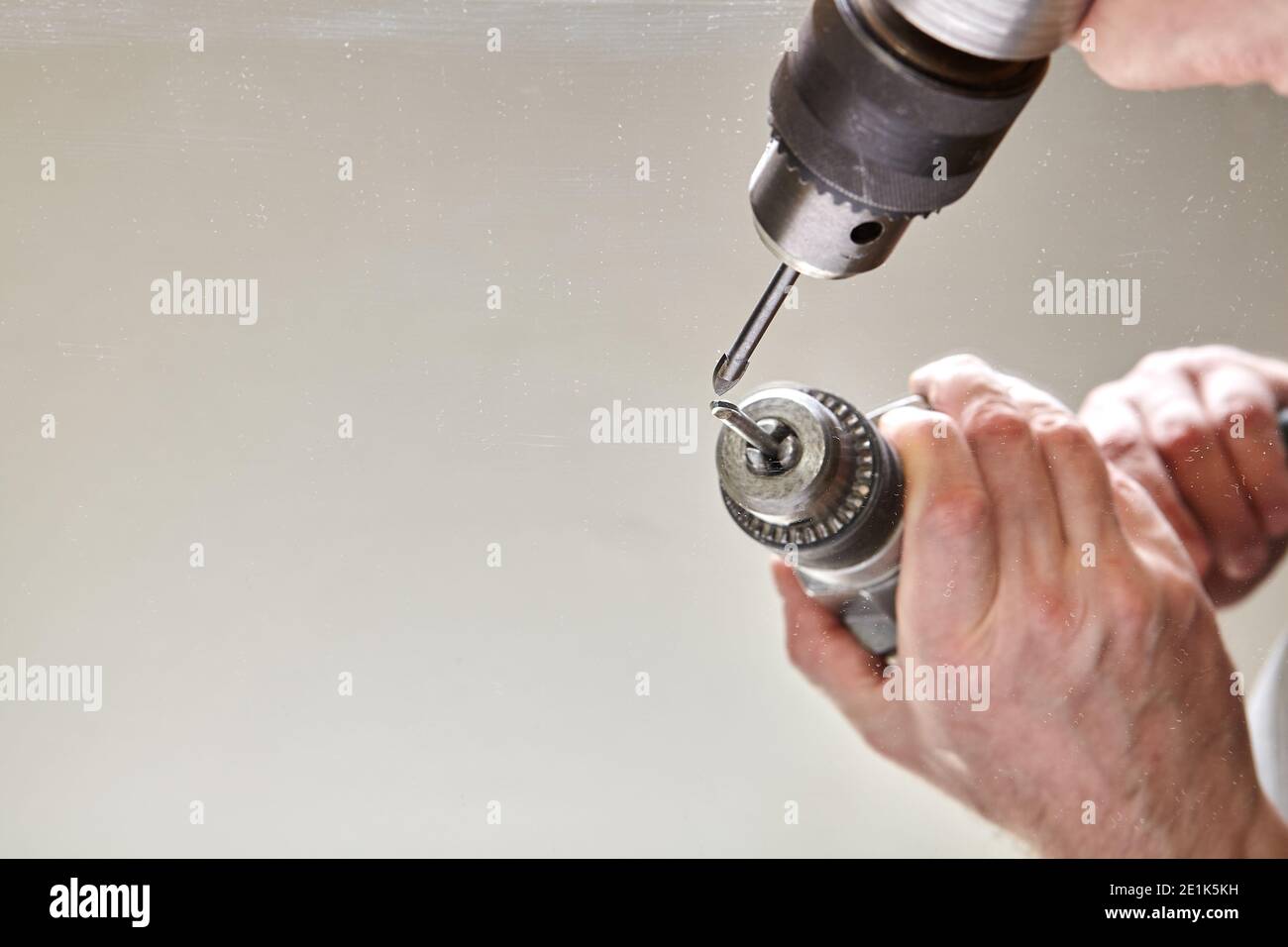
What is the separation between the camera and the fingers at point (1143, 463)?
503mm

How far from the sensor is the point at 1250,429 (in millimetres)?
500

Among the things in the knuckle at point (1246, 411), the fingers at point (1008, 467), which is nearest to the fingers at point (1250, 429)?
the knuckle at point (1246, 411)

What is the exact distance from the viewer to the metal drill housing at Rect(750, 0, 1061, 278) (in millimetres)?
249

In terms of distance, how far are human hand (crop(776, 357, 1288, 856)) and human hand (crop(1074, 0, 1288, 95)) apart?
0.53 ft

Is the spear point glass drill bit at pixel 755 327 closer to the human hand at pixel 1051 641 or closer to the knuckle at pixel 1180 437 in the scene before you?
the human hand at pixel 1051 641

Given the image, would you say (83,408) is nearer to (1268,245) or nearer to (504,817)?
(504,817)

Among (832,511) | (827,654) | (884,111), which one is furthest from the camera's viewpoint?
(827,654)

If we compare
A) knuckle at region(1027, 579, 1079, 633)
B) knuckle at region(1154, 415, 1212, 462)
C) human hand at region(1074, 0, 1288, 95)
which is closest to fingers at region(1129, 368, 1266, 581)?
knuckle at region(1154, 415, 1212, 462)

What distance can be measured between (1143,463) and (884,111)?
307mm

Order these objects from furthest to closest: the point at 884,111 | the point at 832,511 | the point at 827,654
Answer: the point at 827,654
the point at 832,511
the point at 884,111

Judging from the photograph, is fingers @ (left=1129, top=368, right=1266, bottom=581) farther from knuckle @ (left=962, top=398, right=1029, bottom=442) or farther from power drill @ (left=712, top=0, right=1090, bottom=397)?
power drill @ (left=712, top=0, right=1090, bottom=397)

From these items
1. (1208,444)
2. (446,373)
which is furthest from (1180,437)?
(446,373)
